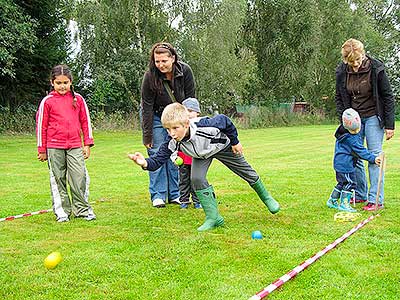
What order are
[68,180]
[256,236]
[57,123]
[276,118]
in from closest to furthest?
[256,236] < [57,123] < [68,180] < [276,118]

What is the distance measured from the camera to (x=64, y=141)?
216 inches

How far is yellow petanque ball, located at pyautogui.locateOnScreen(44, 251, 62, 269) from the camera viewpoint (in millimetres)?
3785

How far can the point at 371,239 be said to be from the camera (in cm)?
449

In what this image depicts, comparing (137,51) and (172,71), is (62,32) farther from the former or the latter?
(172,71)

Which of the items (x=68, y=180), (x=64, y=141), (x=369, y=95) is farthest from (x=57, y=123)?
(x=369, y=95)

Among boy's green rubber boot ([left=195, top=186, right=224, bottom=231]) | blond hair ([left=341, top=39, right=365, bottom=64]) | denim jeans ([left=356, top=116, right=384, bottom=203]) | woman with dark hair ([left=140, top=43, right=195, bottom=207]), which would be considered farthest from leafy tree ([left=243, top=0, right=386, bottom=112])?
boy's green rubber boot ([left=195, top=186, right=224, bottom=231])

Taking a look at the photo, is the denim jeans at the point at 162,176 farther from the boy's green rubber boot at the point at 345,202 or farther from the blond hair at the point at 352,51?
the blond hair at the point at 352,51

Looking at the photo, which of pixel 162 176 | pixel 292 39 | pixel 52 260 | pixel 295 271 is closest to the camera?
pixel 295 271

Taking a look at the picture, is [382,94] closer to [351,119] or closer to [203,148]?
[351,119]

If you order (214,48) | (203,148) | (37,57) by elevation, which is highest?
(214,48)

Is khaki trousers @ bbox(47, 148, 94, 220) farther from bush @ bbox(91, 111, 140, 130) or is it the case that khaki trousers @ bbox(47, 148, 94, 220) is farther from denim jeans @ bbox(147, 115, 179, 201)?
bush @ bbox(91, 111, 140, 130)

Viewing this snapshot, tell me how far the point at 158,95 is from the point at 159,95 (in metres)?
0.01

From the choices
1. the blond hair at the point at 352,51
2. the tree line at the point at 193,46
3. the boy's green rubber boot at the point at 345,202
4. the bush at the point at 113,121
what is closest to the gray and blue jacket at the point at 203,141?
the boy's green rubber boot at the point at 345,202

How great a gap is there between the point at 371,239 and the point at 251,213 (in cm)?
153
